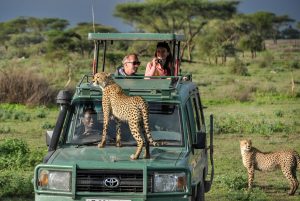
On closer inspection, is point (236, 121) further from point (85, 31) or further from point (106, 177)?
point (85, 31)

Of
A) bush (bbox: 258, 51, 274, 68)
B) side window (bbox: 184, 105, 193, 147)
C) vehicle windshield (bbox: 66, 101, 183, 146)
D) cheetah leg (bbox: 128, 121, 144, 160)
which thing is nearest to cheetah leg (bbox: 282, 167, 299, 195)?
side window (bbox: 184, 105, 193, 147)

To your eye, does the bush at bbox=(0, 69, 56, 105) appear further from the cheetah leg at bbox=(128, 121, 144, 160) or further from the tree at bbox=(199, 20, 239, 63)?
the tree at bbox=(199, 20, 239, 63)

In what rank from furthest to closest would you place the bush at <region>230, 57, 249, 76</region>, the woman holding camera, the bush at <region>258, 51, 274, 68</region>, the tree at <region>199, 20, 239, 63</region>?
the tree at <region>199, 20, 239, 63</region>, the bush at <region>258, 51, 274, 68</region>, the bush at <region>230, 57, 249, 76</region>, the woman holding camera

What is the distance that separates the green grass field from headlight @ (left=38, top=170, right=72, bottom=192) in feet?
10.5

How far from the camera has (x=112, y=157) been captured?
6.69m

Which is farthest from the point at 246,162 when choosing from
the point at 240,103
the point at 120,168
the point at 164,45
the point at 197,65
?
the point at 197,65

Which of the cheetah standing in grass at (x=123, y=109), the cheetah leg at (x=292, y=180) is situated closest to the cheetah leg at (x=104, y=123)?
the cheetah standing in grass at (x=123, y=109)

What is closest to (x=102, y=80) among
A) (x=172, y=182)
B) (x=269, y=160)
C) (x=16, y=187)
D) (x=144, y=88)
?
(x=144, y=88)

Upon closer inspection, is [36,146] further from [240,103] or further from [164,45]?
[240,103]

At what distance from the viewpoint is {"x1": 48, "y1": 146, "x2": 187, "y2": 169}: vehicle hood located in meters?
6.45

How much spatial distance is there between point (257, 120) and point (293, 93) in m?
7.75

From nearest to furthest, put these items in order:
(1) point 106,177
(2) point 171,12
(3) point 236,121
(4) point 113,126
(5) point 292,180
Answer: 1. (1) point 106,177
2. (4) point 113,126
3. (5) point 292,180
4. (3) point 236,121
5. (2) point 171,12

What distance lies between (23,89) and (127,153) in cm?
1730

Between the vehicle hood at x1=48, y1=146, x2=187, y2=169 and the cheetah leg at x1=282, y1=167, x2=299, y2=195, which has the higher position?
the vehicle hood at x1=48, y1=146, x2=187, y2=169
